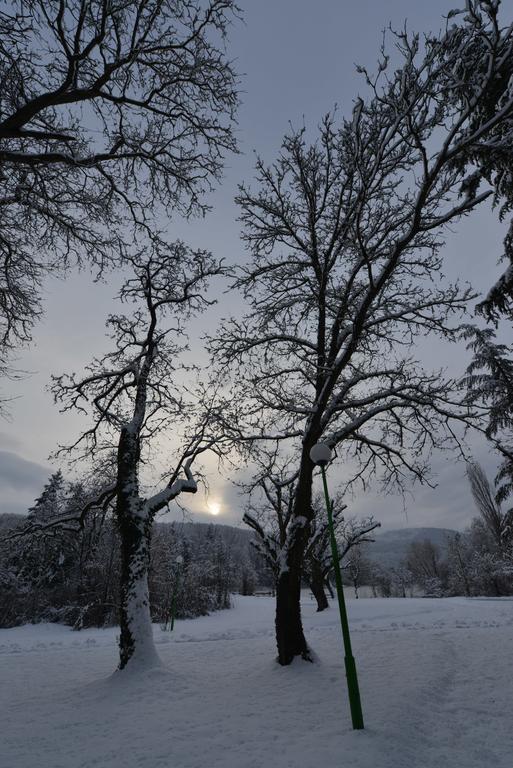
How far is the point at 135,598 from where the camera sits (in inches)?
362

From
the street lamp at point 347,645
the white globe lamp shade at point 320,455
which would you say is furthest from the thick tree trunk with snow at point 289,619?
the white globe lamp shade at point 320,455

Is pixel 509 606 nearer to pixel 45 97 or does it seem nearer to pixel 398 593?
pixel 45 97

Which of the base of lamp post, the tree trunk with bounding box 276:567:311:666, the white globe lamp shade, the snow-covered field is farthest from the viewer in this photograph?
the tree trunk with bounding box 276:567:311:666

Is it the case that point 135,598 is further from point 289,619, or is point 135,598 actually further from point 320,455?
point 320,455

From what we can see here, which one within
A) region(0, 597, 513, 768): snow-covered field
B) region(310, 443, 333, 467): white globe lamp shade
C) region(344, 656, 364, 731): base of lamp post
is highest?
region(310, 443, 333, 467): white globe lamp shade

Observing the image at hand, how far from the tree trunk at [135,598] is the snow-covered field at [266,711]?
1.58ft

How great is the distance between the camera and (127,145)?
665 cm

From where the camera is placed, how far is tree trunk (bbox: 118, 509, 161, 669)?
872 cm

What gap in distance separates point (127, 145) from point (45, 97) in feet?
6.44

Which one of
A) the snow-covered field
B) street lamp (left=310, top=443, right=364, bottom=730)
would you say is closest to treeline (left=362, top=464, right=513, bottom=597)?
the snow-covered field

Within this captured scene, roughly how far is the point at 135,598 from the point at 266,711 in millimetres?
4289

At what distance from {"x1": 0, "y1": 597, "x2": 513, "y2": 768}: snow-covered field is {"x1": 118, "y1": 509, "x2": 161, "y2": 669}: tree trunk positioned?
483 millimetres

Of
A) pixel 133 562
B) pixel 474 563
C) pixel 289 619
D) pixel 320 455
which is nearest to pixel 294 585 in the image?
pixel 289 619

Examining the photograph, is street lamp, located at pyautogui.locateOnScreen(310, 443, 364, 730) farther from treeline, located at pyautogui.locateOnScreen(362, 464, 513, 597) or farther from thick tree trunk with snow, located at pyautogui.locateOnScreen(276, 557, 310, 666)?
treeline, located at pyautogui.locateOnScreen(362, 464, 513, 597)
